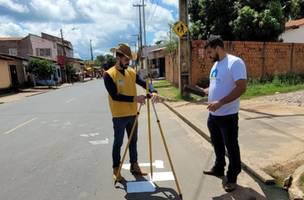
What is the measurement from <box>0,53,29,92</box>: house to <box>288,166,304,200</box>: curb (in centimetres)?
3135

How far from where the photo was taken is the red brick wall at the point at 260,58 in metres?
18.3

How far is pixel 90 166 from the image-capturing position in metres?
6.10

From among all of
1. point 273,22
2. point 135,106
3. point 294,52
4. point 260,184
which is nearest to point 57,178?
point 135,106

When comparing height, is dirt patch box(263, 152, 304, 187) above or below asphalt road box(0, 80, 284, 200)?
above

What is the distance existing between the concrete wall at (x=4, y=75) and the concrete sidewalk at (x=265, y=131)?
25.3 meters

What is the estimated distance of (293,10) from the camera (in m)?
26.7

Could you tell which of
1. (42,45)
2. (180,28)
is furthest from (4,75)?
(42,45)

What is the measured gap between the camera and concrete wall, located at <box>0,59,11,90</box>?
107 ft

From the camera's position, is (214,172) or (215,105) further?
(214,172)

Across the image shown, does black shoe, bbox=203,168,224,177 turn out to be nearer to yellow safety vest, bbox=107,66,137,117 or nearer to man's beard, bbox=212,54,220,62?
yellow safety vest, bbox=107,66,137,117

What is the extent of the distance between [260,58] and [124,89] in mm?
15999

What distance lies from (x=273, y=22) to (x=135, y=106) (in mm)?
19305

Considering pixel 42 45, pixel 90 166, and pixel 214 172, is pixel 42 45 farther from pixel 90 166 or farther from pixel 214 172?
pixel 214 172

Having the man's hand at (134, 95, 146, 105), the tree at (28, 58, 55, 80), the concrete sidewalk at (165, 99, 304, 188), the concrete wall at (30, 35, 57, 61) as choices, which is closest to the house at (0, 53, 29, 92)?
the tree at (28, 58, 55, 80)
